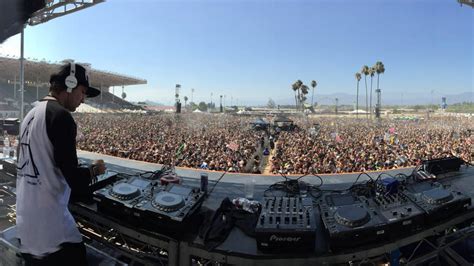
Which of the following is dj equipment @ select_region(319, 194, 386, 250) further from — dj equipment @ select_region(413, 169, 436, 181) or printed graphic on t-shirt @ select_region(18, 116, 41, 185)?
printed graphic on t-shirt @ select_region(18, 116, 41, 185)

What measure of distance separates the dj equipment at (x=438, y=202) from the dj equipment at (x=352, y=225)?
33 cm

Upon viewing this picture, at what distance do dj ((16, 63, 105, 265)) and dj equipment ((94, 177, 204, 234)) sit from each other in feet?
1.04

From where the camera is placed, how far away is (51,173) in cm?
132

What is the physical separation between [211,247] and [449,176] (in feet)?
8.66

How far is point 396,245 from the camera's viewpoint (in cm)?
160

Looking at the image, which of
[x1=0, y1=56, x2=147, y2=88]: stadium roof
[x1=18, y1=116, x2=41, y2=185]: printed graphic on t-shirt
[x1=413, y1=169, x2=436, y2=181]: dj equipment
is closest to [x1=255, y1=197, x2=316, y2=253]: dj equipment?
[x1=18, y1=116, x2=41, y2=185]: printed graphic on t-shirt

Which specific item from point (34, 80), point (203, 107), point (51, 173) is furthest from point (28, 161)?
point (203, 107)

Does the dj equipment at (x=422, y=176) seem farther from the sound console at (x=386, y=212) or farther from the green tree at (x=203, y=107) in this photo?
the green tree at (x=203, y=107)

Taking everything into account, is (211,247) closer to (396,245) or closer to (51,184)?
(51,184)

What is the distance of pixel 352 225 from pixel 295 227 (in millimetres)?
296

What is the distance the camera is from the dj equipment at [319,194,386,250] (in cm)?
147

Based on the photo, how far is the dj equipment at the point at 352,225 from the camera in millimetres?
1470

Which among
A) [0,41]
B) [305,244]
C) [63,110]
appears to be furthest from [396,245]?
[0,41]

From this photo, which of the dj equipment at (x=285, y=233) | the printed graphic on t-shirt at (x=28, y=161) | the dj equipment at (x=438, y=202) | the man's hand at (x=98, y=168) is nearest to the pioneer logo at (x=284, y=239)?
the dj equipment at (x=285, y=233)
